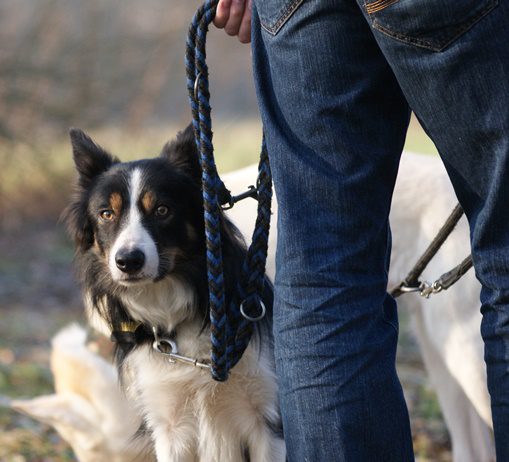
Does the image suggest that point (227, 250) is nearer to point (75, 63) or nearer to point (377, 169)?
point (377, 169)

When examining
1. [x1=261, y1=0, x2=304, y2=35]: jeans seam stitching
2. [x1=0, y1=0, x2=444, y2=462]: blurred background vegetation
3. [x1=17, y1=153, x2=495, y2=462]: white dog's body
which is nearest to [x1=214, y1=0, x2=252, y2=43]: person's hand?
[x1=261, y1=0, x2=304, y2=35]: jeans seam stitching

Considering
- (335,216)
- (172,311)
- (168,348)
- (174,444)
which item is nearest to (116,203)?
(172,311)

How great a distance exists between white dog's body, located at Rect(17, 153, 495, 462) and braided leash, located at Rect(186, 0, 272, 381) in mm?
418

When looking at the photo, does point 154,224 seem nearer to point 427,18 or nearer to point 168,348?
point 168,348

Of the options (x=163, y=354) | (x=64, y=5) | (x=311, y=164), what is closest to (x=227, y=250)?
(x=163, y=354)

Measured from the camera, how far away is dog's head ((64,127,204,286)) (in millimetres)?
2697

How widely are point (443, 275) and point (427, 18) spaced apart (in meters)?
1.00

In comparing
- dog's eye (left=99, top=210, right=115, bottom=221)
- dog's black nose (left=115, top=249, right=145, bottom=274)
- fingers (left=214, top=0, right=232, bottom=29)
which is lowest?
dog's black nose (left=115, top=249, right=145, bottom=274)

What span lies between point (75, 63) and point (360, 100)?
8.14 meters

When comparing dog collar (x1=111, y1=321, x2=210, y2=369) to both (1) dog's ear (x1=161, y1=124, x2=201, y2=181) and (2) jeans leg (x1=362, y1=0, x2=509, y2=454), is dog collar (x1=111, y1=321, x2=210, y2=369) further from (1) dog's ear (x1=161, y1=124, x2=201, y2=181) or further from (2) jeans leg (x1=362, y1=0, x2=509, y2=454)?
(2) jeans leg (x1=362, y1=0, x2=509, y2=454)

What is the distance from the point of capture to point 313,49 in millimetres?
1650

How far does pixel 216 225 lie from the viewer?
2.21 m

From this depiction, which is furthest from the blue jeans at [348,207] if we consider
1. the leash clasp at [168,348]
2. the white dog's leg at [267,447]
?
the white dog's leg at [267,447]

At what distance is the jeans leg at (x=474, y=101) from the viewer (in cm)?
149
